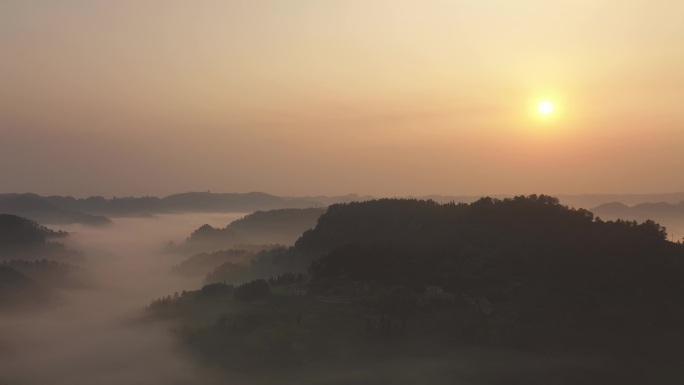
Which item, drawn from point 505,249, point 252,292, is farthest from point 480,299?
point 252,292

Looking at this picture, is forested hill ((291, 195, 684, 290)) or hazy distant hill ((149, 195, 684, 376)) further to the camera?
forested hill ((291, 195, 684, 290))

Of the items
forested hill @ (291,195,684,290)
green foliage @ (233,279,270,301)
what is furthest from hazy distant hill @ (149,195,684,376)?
green foliage @ (233,279,270,301)

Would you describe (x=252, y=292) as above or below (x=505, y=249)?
below

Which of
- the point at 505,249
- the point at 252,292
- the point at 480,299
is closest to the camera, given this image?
the point at 480,299

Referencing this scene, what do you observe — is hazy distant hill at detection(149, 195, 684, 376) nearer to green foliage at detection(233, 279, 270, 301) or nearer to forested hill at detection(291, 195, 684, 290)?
forested hill at detection(291, 195, 684, 290)

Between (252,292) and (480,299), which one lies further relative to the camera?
(252,292)

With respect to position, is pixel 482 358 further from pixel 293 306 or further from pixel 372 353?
pixel 293 306

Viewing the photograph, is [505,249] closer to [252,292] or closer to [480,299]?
[480,299]

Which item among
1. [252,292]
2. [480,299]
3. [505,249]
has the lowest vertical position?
[252,292]

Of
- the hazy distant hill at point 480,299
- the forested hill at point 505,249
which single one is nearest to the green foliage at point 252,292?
the hazy distant hill at point 480,299

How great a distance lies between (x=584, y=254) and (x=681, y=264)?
18.1 m

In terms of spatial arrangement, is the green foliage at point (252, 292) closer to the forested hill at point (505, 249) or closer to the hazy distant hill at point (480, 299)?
the hazy distant hill at point (480, 299)

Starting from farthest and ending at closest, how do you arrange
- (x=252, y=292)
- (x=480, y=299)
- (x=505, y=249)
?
(x=505, y=249) → (x=252, y=292) → (x=480, y=299)

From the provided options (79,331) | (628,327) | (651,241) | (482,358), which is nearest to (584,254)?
(651,241)
